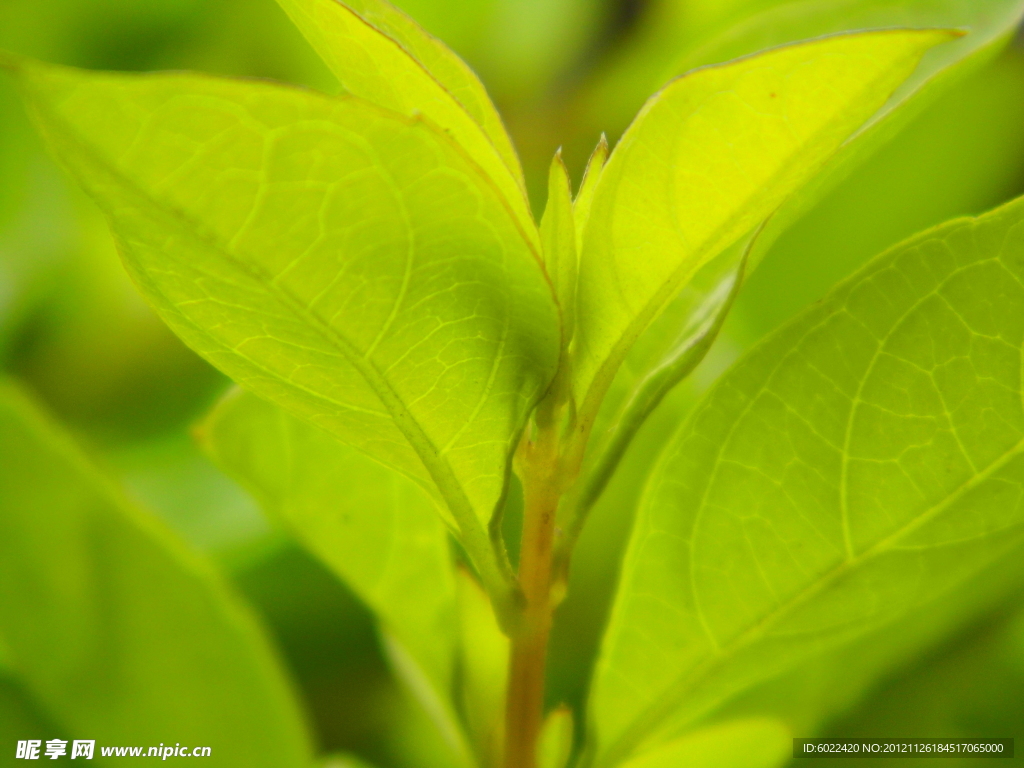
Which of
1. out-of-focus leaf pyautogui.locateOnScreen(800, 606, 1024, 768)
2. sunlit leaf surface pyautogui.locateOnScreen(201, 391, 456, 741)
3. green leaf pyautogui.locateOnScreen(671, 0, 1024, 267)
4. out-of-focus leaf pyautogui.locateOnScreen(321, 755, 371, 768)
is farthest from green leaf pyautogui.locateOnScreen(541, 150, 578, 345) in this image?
out-of-focus leaf pyautogui.locateOnScreen(800, 606, 1024, 768)

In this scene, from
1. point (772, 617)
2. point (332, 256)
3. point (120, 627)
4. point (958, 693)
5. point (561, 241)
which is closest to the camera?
point (332, 256)

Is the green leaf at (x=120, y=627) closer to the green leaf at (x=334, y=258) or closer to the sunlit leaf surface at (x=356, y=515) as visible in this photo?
the sunlit leaf surface at (x=356, y=515)

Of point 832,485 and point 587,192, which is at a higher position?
point 587,192

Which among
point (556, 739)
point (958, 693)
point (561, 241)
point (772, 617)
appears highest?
point (561, 241)

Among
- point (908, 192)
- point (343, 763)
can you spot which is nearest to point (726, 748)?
point (343, 763)

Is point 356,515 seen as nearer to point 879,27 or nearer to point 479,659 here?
point 479,659

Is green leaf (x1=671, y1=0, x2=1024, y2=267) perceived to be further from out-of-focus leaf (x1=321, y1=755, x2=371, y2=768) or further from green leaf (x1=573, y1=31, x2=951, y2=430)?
out-of-focus leaf (x1=321, y1=755, x2=371, y2=768)

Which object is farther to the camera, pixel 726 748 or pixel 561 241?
pixel 726 748
